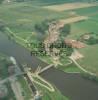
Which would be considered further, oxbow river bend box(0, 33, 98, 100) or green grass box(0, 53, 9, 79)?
green grass box(0, 53, 9, 79)

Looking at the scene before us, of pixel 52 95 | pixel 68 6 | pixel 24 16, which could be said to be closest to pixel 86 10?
pixel 68 6

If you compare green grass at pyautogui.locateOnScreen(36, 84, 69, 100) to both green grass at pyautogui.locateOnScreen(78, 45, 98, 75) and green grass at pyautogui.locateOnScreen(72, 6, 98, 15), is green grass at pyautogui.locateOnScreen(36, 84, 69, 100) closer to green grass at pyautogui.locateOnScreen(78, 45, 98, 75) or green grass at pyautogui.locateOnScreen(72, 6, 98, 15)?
green grass at pyautogui.locateOnScreen(78, 45, 98, 75)

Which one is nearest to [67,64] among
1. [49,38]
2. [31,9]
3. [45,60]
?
[45,60]

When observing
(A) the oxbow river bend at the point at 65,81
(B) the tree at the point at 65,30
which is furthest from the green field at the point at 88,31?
(A) the oxbow river bend at the point at 65,81

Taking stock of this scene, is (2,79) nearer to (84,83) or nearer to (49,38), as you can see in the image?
(84,83)

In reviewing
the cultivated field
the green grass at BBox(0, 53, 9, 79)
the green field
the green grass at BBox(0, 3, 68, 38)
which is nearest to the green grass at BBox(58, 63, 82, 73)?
the green field

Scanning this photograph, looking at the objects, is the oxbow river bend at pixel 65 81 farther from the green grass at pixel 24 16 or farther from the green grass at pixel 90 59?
the green grass at pixel 24 16

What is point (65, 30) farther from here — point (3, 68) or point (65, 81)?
point (3, 68)

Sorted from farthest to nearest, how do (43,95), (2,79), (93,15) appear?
(93,15)
(2,79)
(43,95)
